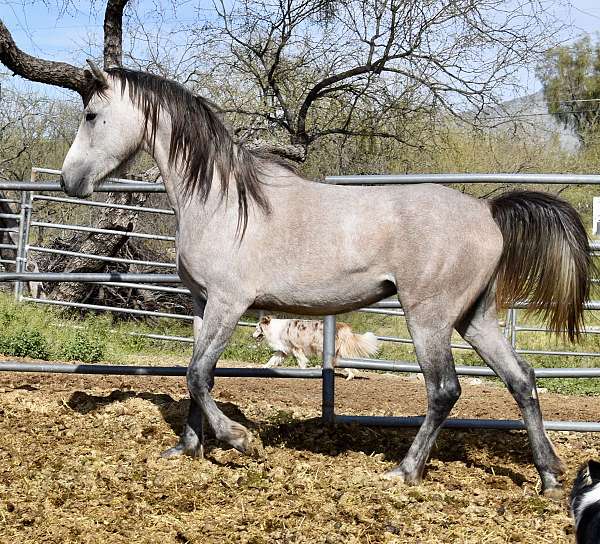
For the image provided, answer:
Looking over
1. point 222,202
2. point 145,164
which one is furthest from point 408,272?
point 145,164

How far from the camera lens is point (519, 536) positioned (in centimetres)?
353

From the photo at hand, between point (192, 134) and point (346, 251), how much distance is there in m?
1.14

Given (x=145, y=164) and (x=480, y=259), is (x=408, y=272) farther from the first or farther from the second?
(x=145, y=164)

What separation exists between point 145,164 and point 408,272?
12.9 m

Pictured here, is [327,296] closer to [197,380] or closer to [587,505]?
[197,380]

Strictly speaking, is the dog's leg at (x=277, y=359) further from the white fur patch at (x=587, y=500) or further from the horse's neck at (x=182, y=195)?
the white fur patch at (x=587, y=500)

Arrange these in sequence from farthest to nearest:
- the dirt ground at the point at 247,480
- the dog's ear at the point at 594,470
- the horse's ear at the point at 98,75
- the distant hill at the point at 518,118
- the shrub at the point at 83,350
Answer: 1. the distant hill at the point at 518,118
2. the shrub at the point at 83,350
3. the horse's ear at the point at 98,75
4. the dirt ground at the point at 247,480
5. the dog's ear at the point at 594,470

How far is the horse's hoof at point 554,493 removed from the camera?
413cm

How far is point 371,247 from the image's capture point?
4.22 m

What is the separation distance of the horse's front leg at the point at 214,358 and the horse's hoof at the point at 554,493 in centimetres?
159

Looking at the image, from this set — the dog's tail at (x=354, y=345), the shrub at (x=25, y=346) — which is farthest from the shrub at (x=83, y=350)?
the dog's tail at (x=354, y=345)

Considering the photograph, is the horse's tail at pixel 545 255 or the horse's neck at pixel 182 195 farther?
the horse's neck at pixel 182 195

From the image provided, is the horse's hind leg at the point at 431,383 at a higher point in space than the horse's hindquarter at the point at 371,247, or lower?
lower

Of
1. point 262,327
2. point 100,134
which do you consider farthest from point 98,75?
point 262,327
